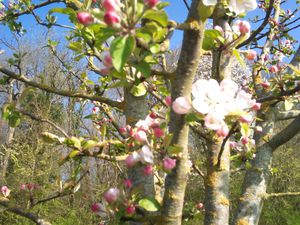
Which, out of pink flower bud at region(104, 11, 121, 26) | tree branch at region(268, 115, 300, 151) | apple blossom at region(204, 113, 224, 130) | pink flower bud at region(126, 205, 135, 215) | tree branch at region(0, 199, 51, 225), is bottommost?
tree branch at region(0, 199, 51, 225)

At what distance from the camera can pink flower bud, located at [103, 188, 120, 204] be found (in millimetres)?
1065

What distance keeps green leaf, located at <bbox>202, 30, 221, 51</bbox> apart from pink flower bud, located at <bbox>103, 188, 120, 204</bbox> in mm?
468

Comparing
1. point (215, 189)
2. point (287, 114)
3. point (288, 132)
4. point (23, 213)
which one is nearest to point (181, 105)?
point (215, 189)

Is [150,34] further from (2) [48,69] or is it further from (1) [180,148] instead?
(2) [48,69]

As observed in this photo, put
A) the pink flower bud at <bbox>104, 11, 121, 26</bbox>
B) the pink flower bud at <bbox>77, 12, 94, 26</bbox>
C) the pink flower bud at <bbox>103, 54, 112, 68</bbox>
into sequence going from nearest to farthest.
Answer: the pink flower bud at <bbox>104, 11, 121, 26</bbox>, the pink flower bud at <bbox>77, 12, 94, 26</bbox>, the pink flower bud at <bbox>103, 54, 112, 68</bbox>

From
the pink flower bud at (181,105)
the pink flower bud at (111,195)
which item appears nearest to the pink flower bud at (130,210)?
the pink flower bud at (111,195)

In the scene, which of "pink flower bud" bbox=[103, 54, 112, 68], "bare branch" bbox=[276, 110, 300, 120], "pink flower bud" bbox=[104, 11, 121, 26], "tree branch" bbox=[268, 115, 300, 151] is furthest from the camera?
"bare branch" bbox=[276, 110, 300, 120]

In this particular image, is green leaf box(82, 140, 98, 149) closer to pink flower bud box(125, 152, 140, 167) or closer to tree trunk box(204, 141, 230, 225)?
pink flower bud box(125, 152, 140, 167)

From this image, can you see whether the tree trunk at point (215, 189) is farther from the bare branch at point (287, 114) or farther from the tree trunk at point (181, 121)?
the bare branch at point (287, 114)

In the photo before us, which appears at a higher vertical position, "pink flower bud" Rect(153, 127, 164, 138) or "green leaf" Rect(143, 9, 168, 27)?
"green leaf" Rect(143, 9, 168, 27)

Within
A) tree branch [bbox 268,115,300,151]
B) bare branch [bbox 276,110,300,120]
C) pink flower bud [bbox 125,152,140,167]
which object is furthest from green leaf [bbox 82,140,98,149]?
bare branch [bbox 276,110,300,120]

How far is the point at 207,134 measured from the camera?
58.6 inches

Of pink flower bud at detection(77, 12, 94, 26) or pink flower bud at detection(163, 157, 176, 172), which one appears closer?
pink flower bud at detection(77, 12, 94, 26)

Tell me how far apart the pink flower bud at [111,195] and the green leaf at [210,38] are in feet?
1.54
